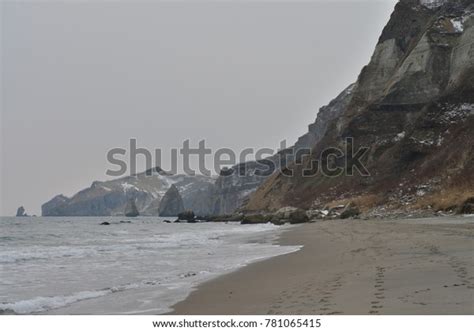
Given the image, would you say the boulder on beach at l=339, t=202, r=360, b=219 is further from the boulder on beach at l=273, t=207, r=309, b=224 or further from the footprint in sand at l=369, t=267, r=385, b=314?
the footprint in sand at l=369, t=267, r=385, b=314

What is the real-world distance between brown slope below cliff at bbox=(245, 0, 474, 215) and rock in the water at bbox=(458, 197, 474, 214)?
182cm

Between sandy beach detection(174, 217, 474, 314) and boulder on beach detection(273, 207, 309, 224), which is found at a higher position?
sandy beach detection(174, 217, 474, 314)

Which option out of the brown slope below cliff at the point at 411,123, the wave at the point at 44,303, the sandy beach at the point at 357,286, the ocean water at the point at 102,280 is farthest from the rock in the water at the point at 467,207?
the wave at the point at 44,303

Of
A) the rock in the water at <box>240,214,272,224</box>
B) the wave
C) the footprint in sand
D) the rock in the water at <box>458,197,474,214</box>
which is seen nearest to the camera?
→ the footprint in sand

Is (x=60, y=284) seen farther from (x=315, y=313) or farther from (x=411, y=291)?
(x=411, y=291)

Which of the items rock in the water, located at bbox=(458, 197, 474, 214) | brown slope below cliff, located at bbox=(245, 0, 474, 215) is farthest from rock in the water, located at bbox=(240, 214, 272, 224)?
rock in the water, located at bbox=(458, 197, 474, 214)

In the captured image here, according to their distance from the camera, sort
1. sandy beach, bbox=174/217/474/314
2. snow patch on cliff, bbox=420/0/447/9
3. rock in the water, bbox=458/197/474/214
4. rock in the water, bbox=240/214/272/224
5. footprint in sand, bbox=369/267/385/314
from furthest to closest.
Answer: snow patch on cliff, bbox=420/0/447/9 < rock in the water, bbox=240/214/272/224 < rock in the water, bbox=458/197/474/214 < sandy beach, bbox=174/217/474/314 < footprint in sand, bbox=369/267/385/314

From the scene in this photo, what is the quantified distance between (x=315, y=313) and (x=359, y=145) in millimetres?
71696

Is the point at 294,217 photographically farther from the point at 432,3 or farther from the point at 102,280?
the point at 432,3

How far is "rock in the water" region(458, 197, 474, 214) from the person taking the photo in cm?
3190

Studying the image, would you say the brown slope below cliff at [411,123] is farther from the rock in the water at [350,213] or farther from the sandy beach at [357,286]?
the sandy beach at [357,286]

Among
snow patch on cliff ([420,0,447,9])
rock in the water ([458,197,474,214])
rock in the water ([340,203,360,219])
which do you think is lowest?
rock in the water ([340,203,360,219])

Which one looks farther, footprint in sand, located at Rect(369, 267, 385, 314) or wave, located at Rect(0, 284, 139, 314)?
wave, located at Rect(0, 284, 139, 314)
